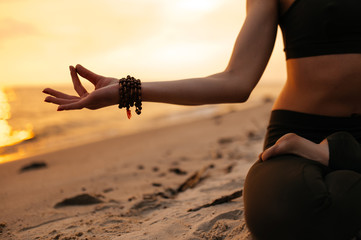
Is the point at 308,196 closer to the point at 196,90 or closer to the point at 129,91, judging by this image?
the point at 196,90

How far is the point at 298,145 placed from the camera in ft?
5.31

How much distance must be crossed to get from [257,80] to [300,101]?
282 mm

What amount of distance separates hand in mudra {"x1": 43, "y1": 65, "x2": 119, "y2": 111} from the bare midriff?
0.97m

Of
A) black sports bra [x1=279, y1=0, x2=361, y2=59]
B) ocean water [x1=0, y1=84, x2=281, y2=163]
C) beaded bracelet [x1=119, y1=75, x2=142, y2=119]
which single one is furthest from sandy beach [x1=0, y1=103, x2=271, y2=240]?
ocean water [x1=0, y1=84, x2=281, y2=163]

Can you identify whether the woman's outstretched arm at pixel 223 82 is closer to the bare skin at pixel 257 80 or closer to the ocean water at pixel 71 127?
the bare skin at pixel 257 80

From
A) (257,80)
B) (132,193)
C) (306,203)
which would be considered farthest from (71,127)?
(306,203)

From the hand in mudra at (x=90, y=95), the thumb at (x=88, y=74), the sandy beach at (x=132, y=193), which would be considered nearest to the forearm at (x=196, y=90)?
the hand in mudra at (x=90, y=95)

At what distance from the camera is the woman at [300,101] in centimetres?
144

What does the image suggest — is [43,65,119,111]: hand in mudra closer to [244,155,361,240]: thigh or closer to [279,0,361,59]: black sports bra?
[244,155,361,240]: thigh

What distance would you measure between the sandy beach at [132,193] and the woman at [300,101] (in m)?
0.49

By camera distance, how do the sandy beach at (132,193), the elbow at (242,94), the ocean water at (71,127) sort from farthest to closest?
the ocean water at (71,127) < the sandy beach at (132,193) < the elbow at (242,94)

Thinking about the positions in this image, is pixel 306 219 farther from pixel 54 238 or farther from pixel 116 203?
pixel 116 203

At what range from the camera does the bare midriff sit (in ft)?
5.54

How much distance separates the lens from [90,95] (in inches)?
55.4
